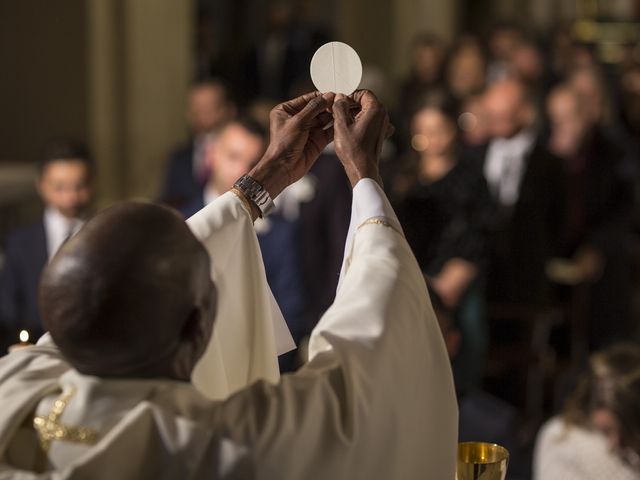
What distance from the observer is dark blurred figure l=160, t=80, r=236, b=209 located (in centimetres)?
652

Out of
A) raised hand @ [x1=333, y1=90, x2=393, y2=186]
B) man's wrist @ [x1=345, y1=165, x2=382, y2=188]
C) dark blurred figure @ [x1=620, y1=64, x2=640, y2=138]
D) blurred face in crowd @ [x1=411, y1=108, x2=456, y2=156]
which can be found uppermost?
raised hand @ [x1=333, y1=90, x2=393, y2=186]

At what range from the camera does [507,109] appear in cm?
627

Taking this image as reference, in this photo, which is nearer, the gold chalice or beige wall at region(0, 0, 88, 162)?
the gold chalice

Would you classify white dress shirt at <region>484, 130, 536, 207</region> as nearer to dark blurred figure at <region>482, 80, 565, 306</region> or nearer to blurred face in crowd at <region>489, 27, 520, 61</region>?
dark blurred figure at <region>482, 80, 565, 306</region>

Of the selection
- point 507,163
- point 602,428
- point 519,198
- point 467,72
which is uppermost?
point 467,72

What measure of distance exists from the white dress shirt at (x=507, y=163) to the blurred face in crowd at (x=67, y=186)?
215 centimetres

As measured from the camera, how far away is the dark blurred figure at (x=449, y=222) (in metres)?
5.12

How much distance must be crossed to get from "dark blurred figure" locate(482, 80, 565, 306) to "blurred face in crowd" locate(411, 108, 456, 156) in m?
0.32

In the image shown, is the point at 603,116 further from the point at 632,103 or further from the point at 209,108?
the point at 209,108

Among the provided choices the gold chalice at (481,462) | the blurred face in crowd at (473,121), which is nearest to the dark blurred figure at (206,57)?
the blurred face in crowd at (473,121)

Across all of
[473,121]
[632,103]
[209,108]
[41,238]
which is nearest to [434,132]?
[41,238]

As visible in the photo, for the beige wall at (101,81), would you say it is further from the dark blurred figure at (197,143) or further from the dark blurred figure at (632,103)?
the dark blurred figure at (632,103)

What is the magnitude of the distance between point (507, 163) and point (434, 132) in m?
0.92

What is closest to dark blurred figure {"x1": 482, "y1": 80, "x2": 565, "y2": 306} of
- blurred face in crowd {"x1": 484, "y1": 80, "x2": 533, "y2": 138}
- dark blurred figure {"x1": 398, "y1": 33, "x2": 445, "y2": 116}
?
blurred face in crowd {"x1": 484, "y1": 80, "x2": 533, "y2": 138}
